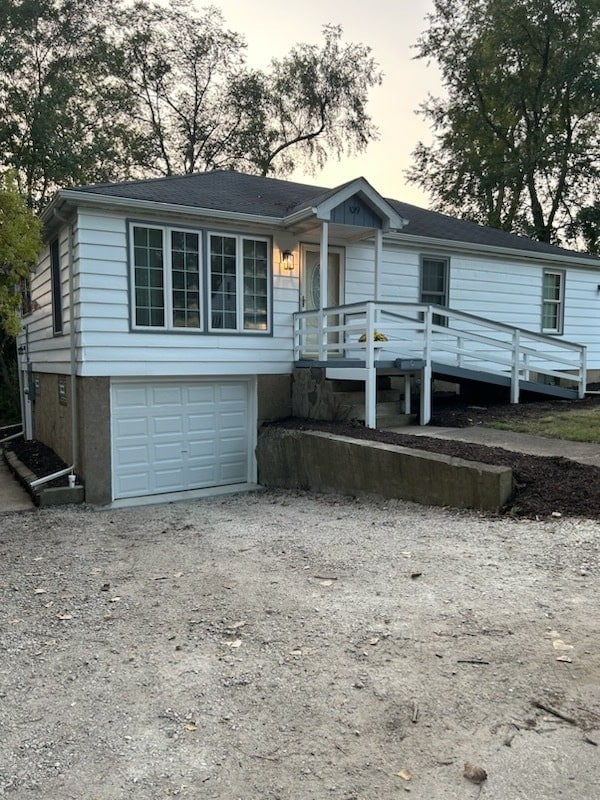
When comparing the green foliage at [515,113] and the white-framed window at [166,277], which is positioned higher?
the green foliage at [515,113]

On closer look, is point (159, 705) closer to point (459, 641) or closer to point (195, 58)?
point (459, 641)

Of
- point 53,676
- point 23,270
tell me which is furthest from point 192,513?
point 53,676

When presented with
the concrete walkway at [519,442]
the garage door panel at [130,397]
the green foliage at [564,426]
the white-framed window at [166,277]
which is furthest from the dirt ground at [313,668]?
the white-framed window at [166,277]

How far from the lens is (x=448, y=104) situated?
82.6ft

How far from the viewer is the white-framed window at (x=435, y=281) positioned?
1241 cm

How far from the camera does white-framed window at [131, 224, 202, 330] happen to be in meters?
9.46

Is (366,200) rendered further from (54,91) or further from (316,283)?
(54,91)

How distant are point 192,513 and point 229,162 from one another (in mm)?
20839

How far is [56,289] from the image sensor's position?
35.6 feet

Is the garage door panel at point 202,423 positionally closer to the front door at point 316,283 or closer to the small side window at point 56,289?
the front door at point 316,283

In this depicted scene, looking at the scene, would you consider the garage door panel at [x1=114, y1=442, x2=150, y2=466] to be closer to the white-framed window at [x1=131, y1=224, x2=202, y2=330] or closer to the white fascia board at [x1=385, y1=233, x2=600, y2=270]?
the white-framed window at [x1=131, y1=224, x2=202, y2=330]

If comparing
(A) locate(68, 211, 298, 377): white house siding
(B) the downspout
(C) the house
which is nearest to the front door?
(C) the house

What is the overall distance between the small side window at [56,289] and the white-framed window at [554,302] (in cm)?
1106

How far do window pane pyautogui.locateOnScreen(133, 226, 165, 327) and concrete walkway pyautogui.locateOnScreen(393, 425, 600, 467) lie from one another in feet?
14.7
